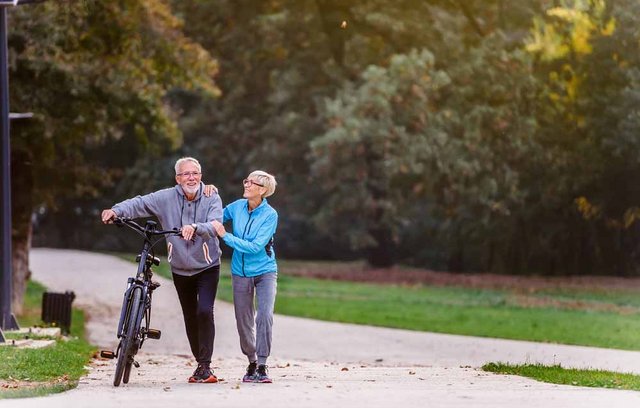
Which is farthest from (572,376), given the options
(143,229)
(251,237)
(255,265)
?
(143,229)

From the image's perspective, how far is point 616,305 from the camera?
1362 inches

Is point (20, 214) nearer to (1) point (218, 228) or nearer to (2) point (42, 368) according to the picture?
(2) point (42, 368)

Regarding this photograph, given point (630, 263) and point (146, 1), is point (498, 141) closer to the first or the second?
point (630, 263)

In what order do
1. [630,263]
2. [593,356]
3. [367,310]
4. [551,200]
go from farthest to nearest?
[630,263], [551,200], [367,310], [593,356]

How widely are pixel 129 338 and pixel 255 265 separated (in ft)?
3.95

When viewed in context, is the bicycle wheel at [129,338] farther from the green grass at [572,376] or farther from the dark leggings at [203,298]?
the green grass at [572,376]

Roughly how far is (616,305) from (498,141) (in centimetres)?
953

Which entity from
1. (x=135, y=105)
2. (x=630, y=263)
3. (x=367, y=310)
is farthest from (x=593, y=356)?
(x=630, y=263)

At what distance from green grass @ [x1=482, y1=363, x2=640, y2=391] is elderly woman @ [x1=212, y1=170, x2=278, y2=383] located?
2513 millimetres

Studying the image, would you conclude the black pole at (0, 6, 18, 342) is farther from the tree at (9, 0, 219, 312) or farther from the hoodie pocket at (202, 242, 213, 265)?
the hoodie pocket at (202, 242, 213, 265)

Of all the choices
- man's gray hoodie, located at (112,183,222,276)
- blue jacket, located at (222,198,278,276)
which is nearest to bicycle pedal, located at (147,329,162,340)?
man's gray hoodie, located at (112,183,222,276)

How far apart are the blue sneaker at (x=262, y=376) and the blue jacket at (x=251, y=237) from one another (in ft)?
2.53

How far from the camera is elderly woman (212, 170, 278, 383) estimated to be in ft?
37.3

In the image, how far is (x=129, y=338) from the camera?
11.0 metres
